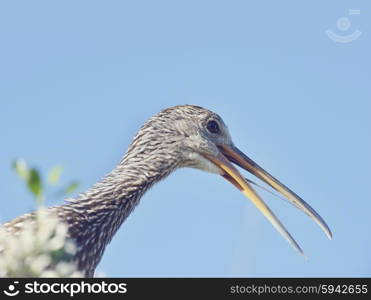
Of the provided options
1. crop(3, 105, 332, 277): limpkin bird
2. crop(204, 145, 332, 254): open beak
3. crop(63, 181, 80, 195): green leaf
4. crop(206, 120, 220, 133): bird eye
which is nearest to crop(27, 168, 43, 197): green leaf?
crop(63, 181, 80, 195): green leaf

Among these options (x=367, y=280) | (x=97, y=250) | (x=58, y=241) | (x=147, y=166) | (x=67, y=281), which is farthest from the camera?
(x=147, y=166)

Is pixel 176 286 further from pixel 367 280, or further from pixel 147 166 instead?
pixel 147 166

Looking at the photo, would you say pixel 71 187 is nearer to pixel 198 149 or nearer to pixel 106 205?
pixel 106 205

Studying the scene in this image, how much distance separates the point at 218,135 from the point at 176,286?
487cm

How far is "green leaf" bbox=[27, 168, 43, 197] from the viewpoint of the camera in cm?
265

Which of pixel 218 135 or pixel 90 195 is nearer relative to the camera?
pixel 90 195

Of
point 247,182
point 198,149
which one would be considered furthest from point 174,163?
point 247,182

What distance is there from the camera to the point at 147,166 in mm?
8820

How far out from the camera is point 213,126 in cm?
940

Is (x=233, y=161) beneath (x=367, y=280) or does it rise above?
above

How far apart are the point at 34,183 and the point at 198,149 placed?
6531 mm

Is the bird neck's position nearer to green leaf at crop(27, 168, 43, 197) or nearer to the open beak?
the open beak

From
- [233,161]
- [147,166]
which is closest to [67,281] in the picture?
[147,166]

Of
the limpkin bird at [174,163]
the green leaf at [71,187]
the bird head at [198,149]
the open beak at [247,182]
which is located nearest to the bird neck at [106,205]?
the limpkin bird at [174,163]
